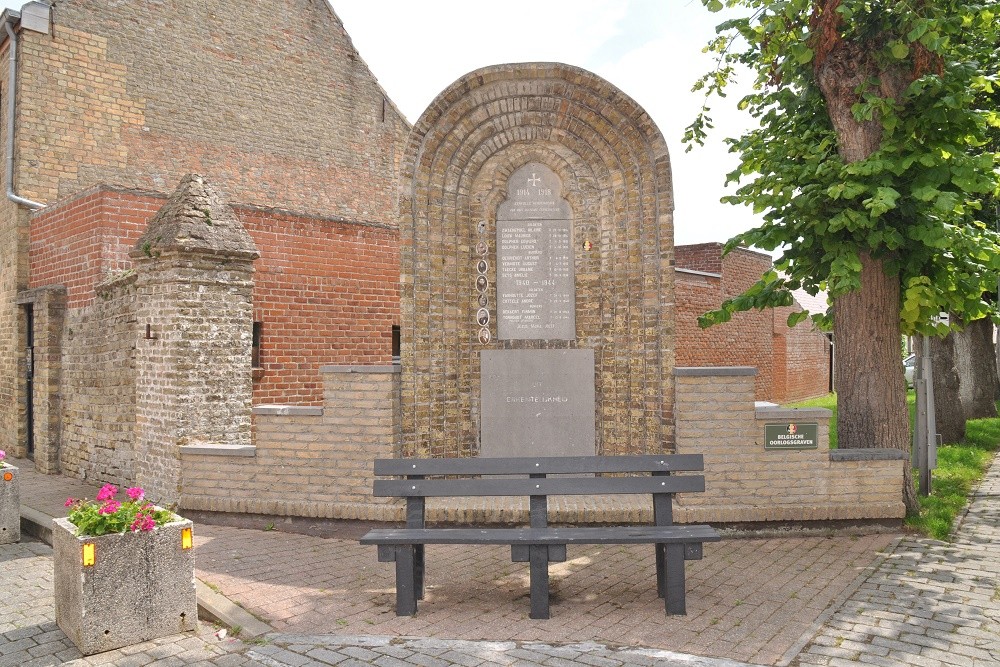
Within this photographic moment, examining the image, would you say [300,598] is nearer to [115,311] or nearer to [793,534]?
[793,534]

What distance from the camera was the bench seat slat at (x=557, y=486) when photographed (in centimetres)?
492

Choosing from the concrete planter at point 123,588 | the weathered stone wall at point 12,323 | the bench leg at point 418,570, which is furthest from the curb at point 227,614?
the weathered stone wall at point 12,323

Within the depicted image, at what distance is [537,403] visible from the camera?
7.55 meters

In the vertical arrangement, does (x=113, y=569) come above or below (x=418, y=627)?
above

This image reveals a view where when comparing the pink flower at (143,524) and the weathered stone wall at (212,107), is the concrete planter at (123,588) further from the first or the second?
the weathered stone wall at (212,107)

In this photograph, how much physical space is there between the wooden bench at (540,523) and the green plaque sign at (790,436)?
1.59 m

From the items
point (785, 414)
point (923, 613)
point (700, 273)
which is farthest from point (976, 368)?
point (923, 613)

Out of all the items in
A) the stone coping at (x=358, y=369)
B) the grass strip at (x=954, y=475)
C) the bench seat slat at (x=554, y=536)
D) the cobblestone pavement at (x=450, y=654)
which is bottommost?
the cobblestone pavement at (x=450, y=654)

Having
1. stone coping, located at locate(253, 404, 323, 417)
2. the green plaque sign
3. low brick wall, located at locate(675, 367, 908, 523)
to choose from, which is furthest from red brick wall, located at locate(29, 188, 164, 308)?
the green plaque sign

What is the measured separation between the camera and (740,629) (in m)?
4.41

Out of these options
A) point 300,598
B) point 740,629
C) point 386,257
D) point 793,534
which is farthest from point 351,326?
point 740,629

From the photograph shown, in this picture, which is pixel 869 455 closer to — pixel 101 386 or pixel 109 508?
pixel 109 508

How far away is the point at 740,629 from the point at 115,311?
8071 mm

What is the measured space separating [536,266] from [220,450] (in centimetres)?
374
